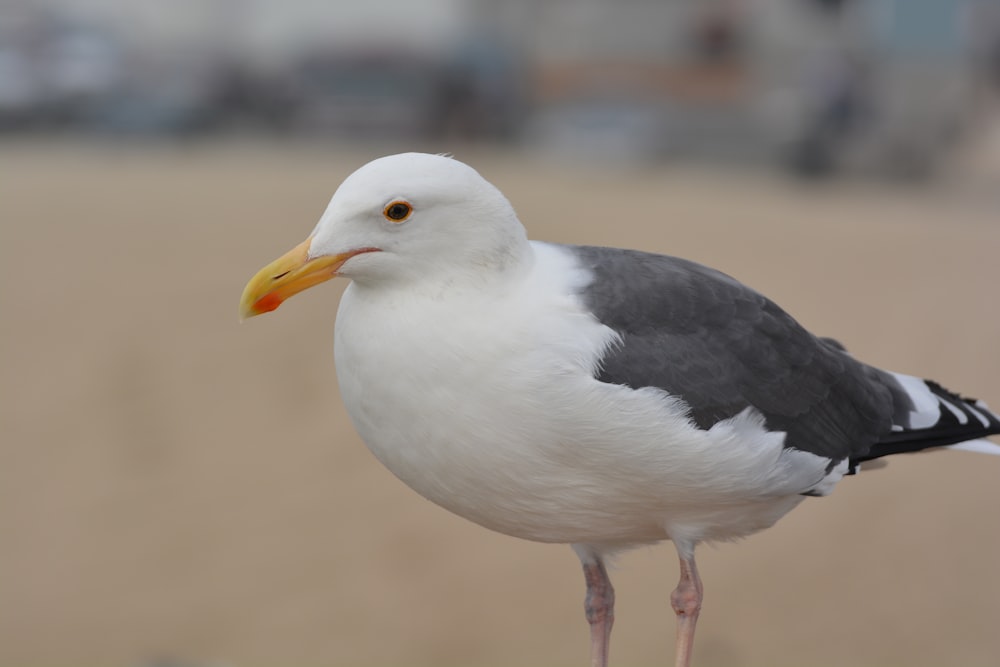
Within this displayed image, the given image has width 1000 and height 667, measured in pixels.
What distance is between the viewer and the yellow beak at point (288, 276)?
434 cm

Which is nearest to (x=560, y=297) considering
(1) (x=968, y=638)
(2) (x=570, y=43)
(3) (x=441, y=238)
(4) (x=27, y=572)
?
(3) (x=441, y=238)

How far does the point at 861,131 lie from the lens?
2844 cm

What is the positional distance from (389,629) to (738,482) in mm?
7718

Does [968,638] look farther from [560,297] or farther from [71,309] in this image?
[71,309]

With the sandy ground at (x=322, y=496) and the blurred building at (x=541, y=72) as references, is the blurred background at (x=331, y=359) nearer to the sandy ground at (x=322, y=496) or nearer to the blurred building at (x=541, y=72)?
the sandy ground at (x=322, y=496)

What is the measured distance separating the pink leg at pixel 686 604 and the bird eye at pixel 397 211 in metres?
1.46

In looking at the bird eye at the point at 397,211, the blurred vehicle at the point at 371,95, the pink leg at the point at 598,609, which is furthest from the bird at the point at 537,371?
the blurred vehicle at the point at 371,95

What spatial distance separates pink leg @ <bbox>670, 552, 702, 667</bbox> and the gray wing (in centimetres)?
53

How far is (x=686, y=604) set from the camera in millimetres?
4770

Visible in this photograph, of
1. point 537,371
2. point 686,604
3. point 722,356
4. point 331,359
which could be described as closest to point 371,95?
point 331,359

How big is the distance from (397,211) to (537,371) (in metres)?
0.65

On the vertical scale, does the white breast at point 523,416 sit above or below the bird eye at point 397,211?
below

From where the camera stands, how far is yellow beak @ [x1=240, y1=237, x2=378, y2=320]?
171 inches

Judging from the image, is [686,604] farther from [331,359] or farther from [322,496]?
[331,359]
